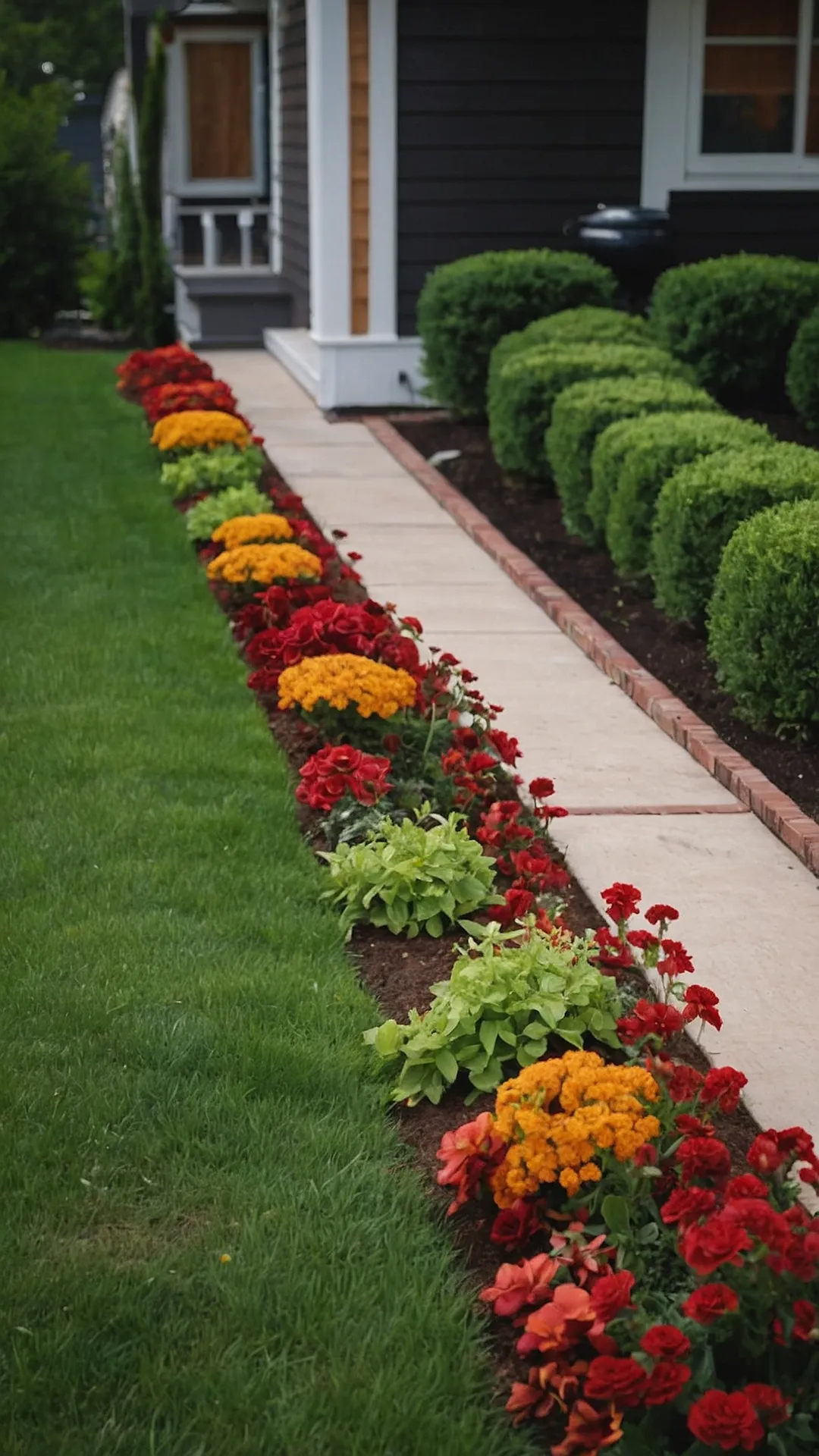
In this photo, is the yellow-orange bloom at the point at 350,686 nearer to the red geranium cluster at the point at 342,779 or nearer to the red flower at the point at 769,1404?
the red geranium cluster at the point at 342,779

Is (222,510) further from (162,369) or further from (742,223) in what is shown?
(742,223)

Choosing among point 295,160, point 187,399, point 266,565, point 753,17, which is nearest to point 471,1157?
point 266,565

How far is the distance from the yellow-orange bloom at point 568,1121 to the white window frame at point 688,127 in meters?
9.50

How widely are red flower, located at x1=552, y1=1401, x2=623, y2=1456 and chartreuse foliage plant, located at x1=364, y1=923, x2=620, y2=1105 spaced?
0.84 meters

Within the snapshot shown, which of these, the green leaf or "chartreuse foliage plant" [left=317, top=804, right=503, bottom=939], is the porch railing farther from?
the green leaf

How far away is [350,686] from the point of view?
4.54 m

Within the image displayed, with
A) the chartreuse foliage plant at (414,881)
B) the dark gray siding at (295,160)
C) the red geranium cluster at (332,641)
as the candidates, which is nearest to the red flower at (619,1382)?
the chartreuse foliage plant at (414,881)

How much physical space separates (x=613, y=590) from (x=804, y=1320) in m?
4.77

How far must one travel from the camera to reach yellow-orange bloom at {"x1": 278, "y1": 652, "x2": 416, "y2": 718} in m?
4.52

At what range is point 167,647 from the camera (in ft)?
19.0

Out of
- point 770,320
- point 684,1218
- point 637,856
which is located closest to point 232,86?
point 770,320

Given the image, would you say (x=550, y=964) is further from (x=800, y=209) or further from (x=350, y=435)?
(x=800, y=209)

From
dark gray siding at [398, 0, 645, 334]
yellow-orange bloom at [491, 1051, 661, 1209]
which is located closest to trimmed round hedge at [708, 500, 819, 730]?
yellow-orange bloom at [491, 1051, 661, 1209]

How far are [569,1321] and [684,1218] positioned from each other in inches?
8.2
